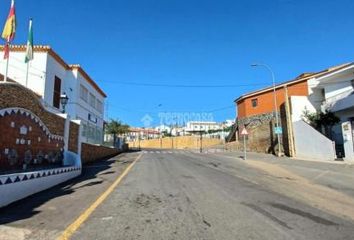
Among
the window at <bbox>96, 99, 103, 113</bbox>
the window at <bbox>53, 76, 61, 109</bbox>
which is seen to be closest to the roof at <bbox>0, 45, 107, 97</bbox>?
the window at <bbox>53, 76, 61, 109</bbox>

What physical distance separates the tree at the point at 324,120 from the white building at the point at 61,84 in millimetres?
23756

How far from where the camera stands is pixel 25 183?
1073 centimetres

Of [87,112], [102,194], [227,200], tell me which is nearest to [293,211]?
[227,200]

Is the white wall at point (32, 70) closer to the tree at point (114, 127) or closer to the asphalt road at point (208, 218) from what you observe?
the asphalt road at point (208, 218)

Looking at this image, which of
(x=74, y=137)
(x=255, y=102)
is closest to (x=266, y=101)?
(x=255, y=102)

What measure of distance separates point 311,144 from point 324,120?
2.61 metres

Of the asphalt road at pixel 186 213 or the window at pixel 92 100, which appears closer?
the asphalt road at pixel 186 213

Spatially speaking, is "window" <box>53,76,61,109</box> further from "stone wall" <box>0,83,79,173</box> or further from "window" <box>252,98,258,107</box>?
"window" <box>252,98,258,107</box>

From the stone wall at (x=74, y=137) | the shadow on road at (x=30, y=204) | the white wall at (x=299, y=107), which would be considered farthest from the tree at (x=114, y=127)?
the shadow on road at (x=30, y=204)

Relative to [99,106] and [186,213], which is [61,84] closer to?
[99,106]

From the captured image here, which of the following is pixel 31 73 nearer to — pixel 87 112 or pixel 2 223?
pixel 87 112

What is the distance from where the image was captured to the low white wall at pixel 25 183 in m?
9.36

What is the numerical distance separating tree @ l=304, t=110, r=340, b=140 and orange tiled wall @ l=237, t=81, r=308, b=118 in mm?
8114

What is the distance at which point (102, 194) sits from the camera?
11219 millimetres
